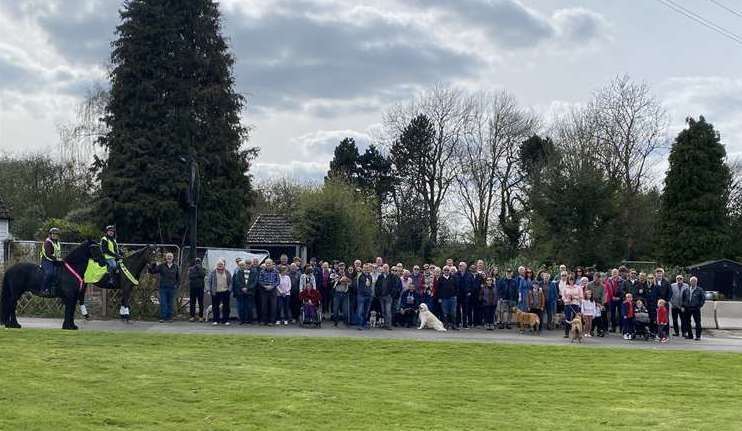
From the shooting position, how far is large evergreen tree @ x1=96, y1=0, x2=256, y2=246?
4031cm

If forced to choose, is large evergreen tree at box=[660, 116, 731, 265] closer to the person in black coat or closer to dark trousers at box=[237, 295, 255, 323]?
dark trousers at box=[237, 295, 255, 323]

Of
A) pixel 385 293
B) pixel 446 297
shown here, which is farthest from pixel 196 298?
pixel 446 297

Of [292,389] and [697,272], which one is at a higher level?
[697,272]

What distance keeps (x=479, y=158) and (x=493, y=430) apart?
50.5m

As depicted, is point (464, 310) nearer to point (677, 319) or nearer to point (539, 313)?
point (539, 313)

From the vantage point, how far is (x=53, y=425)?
9.77 m

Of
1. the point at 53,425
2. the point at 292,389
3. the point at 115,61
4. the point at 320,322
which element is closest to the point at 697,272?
the point at 320,322

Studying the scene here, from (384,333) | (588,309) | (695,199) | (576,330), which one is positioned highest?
(695,199)

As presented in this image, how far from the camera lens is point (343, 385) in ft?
45.6

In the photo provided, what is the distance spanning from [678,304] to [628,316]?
1872mm

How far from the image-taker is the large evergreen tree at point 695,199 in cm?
4984

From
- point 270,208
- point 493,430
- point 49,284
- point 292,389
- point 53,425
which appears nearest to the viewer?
point 53,425

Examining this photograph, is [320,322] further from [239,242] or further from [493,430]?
[239,242]

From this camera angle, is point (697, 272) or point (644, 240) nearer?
point (697, 272)
